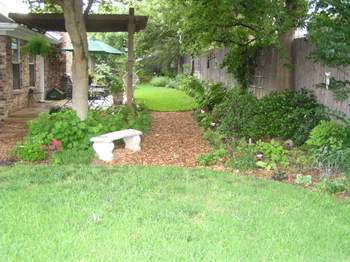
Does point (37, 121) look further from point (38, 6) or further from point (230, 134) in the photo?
point (38, 6)

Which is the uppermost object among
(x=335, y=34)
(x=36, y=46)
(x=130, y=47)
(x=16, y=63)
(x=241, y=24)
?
(x=241, y=24)

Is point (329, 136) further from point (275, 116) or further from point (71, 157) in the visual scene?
point (71, 157)

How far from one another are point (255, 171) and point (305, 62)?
12.9 feet

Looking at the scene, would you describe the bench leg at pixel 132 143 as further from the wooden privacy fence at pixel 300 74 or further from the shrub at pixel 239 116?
the wooden privacy fence at pixel 300 74

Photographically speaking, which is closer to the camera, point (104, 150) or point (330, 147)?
point (330, 147)

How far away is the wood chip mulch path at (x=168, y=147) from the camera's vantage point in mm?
7758

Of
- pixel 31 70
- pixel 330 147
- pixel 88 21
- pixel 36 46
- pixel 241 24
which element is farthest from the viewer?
pixel 31 70

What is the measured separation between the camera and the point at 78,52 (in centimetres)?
933

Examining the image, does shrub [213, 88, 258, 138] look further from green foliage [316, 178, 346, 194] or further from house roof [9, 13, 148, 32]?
house roof [9, 13, 148, 32]

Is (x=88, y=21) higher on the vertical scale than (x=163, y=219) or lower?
higher

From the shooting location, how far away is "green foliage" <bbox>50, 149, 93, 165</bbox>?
7.41 metres

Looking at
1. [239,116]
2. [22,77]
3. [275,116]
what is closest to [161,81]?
[22,77]

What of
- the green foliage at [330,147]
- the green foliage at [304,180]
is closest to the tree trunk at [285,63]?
the green foliage at [330,147]

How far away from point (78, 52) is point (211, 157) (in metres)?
3.65
